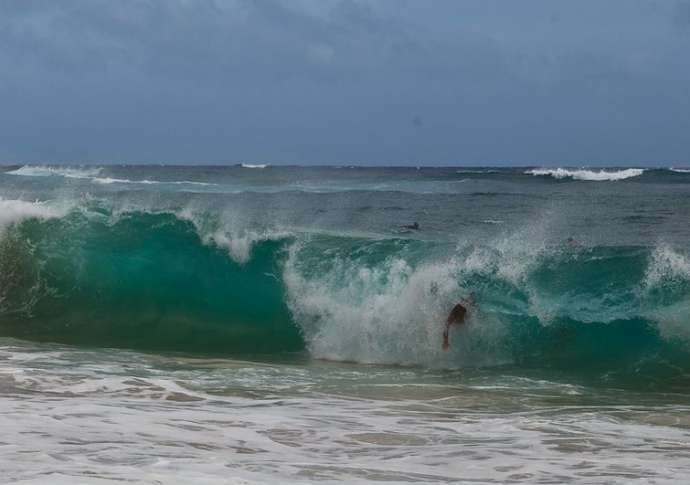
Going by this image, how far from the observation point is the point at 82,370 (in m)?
11.3

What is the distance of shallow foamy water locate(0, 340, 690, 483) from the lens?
7176 mm

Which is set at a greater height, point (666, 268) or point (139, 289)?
point (666, 268)

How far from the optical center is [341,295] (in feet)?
50.3

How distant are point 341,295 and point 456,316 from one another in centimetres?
187

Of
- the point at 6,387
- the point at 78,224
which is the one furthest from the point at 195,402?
the point at 78,224

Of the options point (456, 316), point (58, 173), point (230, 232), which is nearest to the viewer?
point (456, 316)

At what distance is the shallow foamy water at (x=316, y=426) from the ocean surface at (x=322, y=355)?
1.3 inches

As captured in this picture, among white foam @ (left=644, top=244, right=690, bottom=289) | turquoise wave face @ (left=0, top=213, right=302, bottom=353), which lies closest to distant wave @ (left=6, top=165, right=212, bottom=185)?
turquoise wave face @ (left=0, top=213, right=302, bottom=353)

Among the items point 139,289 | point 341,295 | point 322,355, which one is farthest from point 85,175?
point 322,355

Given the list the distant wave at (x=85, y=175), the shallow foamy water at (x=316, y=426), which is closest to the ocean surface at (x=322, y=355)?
the shallow foamy water at (x=316, y=426)

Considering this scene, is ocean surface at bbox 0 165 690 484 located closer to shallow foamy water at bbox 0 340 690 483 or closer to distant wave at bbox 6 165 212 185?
shallow foamy water at bbox 0 340 690 483

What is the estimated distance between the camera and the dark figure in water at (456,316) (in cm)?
1370

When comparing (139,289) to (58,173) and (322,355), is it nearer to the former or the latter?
(322,355)

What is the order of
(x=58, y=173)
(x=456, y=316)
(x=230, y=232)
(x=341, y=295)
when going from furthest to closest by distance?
1. (x=58, y=173)
2. (x=230, y=232)
3. (x=341, y=295)
4. (x=456, y=316)
